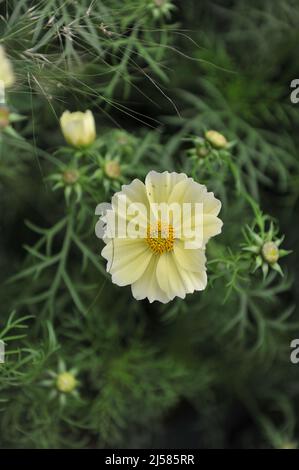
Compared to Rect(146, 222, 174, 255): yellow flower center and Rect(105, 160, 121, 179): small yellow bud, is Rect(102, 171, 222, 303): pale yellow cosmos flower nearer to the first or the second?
Rect(146, 222, 174, 255): yellow flower center

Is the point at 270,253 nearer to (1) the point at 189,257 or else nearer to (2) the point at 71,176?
(1) the point at 189,257

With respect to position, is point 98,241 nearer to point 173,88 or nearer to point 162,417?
point 173,88

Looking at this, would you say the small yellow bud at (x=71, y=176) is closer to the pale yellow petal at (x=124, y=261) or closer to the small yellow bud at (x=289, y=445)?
the pale yellow petal at (x=124, y=261)

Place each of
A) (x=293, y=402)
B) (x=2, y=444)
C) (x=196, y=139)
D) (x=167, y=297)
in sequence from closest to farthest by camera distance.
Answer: (x=167, y=297) → (x=196, y=139) → (x=2, y=444) → (x=293, y=402)

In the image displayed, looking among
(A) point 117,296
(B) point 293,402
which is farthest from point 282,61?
(B) point 293,402

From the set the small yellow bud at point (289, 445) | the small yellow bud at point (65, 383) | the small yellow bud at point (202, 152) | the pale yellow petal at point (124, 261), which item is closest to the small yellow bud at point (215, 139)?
the small yellow bud at point (202, 152)

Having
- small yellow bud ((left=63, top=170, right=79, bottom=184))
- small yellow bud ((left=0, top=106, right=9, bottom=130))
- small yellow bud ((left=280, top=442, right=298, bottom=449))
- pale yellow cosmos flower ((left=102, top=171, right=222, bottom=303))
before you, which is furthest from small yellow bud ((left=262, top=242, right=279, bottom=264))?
small yellow bud ((left=280, top=442, right=298, bottom=449))
